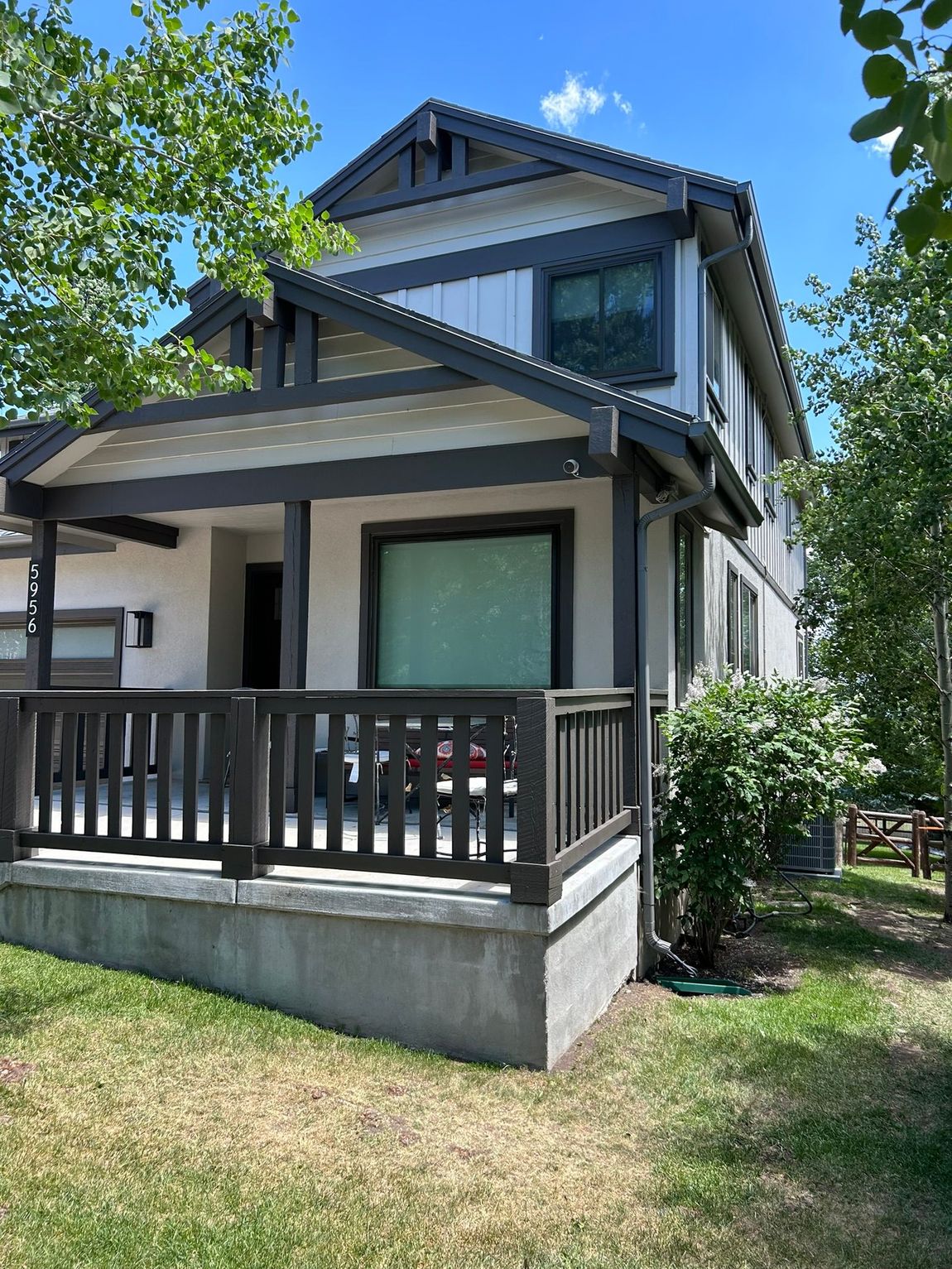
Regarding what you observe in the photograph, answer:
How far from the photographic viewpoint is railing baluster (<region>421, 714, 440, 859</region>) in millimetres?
4613

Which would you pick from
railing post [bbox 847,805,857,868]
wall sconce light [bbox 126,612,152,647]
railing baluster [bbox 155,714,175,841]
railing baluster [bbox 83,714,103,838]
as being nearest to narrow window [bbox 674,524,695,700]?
railing baluster [bbox 155,714,175,841]

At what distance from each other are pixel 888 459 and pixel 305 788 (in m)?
6.39

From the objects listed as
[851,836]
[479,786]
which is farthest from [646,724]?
[851,836]

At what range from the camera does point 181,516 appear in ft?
28.6

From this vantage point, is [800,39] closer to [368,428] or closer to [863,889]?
[368,428]

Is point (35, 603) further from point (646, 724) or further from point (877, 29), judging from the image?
point (877, 29)

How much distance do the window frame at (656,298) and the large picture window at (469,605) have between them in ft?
5.75

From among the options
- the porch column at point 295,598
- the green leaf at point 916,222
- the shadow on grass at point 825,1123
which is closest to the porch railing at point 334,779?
the shadow on grass at point 825,1123

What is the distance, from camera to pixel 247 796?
4.93 m

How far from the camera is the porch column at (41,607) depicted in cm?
799

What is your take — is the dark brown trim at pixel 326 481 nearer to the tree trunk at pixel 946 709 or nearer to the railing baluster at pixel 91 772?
the railing baluster at pixel 91 772

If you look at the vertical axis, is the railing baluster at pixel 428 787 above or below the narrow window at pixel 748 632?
below

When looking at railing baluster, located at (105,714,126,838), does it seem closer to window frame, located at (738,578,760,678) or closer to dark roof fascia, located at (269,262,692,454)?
dark roof fascia, located at (269,262,692,454)

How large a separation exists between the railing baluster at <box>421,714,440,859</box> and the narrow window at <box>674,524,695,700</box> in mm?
3637
